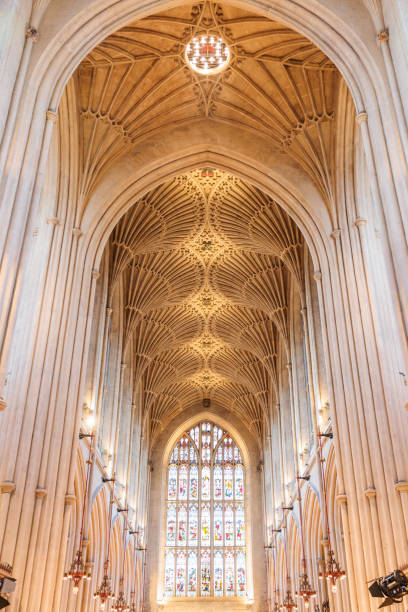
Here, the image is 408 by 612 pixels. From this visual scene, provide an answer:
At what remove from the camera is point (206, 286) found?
2603 cm

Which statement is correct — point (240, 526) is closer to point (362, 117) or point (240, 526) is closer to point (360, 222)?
point (360, 222)

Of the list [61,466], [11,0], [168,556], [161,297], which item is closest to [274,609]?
[168,556]

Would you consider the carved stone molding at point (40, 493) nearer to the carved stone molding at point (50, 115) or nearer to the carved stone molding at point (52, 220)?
the carved stone molding at point (52, 220)

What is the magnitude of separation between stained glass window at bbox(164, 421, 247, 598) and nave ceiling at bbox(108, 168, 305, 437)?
8.81 ft

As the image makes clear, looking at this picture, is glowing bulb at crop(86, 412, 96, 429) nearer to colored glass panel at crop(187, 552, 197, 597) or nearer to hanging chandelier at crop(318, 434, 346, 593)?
hanging chandelier at crop(318, 434, 346, 593)

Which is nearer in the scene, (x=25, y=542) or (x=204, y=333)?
(x=25, y=542)

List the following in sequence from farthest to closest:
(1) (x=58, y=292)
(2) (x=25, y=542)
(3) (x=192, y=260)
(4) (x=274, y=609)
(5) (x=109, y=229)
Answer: (4) (x=274, y=609) < (3) (x=192, y=260) < (5) (x=109, y=229) < (1) (x=58, y=292) < (2) (x=25, y=542)

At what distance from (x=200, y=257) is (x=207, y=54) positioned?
29.8 ft

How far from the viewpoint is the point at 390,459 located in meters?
12.4

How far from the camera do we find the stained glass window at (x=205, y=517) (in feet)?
105

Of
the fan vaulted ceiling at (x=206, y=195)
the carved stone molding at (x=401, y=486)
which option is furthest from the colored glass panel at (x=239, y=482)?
the carved stone molding at (x=401, y=486)

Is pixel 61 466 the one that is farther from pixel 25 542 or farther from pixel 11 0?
pixel 11 0

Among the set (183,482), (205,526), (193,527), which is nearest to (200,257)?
(183,482)

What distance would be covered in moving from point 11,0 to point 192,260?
14390 mm
